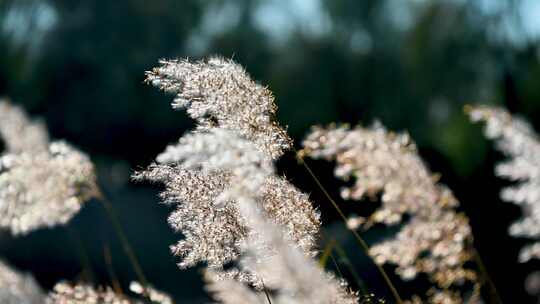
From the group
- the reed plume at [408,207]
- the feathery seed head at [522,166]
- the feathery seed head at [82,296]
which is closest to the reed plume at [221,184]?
the reed plume at [408,207]

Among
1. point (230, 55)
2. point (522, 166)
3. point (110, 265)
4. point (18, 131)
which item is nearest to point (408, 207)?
point (522, 166)

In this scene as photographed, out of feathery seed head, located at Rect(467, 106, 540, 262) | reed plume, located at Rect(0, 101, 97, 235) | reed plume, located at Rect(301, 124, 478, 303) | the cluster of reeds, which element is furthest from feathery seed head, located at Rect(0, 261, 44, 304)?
feathery seed head, located at Rect(467, 106, 540, 262)

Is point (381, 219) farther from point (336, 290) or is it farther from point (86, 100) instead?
point (86, 100)

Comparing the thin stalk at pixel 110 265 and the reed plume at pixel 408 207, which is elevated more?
the thin stalk at pixel 110 265

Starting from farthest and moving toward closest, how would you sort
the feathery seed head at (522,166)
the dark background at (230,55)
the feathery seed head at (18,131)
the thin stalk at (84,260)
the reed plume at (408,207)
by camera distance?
1. the dark background at (230,55)
2. the feathery seed head at (18,131)
3. the thin stalk at (84,260)
4. the reed plume at (408,207)
5. the feathery seed head at (522,166)

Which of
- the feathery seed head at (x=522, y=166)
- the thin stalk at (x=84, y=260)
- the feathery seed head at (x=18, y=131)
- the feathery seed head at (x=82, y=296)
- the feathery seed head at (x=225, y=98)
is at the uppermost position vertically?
the feathery seed head at (x=18, y=131)

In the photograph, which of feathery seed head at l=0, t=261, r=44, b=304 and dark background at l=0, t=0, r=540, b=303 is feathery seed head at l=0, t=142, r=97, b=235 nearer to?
feathery seed head at l=0, t=261, r=44, b=304

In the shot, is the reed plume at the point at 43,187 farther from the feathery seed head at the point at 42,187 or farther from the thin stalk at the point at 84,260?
the thin stalk at the point at 84,260

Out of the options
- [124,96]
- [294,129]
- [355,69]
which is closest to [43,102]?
[124,96]

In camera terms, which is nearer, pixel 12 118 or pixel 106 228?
pixel 12 118

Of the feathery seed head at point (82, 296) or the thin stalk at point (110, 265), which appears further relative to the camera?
the thin stalk at point (110, 265)
